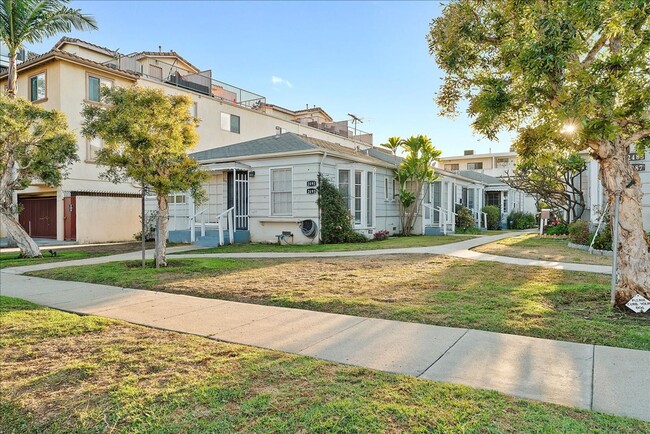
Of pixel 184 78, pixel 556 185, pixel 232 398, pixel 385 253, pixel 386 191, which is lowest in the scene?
pixel 232 398

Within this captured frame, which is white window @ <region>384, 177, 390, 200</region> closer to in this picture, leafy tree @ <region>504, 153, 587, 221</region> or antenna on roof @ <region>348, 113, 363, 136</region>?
leafy tree @ <region>504, 153, 587, 221</region>

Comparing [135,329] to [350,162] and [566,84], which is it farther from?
[350,162]

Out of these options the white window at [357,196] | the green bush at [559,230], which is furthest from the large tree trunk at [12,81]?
the green bush at [559,230]

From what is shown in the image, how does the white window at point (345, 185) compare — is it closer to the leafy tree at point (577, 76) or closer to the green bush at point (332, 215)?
the green bush at point (332, 215)

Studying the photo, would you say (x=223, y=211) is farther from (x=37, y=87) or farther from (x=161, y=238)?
(x=37, y=87)

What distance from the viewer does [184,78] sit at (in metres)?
27.5

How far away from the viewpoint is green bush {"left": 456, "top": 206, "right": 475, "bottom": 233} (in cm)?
2270

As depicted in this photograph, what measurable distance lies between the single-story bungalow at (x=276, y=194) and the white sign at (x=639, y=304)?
10683 millimetres

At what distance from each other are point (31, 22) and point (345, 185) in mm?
13682

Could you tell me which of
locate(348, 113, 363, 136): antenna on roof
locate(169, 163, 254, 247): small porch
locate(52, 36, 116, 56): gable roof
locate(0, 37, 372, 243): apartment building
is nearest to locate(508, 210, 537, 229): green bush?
locate(348, 113, 363, 136): antenna on roof

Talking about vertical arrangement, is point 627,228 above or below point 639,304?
above

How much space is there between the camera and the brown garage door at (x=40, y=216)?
22375mm

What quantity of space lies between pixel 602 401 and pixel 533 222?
2916cm

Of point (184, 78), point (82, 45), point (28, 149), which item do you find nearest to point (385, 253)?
point (28, 149)
